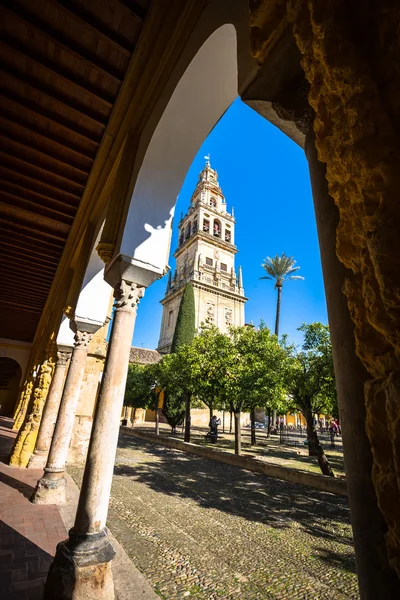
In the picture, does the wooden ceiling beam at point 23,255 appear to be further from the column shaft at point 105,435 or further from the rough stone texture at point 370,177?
the rough stone texture at point 370,177

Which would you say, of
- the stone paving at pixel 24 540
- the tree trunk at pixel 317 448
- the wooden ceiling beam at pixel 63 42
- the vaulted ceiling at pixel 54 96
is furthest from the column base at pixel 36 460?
A: the wooden ceiling beam at pixel 63 42

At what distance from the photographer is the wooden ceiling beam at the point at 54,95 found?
3.48 meters

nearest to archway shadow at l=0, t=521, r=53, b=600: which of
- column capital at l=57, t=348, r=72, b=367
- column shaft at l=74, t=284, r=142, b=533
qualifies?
column shaft at l=74, t=284, r=142, b=533

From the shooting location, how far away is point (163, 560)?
3561mm

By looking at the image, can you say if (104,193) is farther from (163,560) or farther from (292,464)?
(292,464)

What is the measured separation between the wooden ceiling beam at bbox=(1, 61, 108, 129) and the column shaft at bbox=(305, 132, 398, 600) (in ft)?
13.2

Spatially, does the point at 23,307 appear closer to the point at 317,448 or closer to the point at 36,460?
the point at 36,460

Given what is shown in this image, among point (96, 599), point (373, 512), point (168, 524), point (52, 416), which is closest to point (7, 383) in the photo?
point (52, 416)

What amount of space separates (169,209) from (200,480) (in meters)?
7.59

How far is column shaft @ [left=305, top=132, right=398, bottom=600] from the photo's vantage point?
723 mm

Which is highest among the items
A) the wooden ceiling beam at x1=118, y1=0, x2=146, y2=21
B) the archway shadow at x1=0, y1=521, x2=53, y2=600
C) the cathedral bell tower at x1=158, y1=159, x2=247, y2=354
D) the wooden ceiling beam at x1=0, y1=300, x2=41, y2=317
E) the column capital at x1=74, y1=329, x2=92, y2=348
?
the cathedral bell tower at x1=158, y1=159, x2=247, y2=354

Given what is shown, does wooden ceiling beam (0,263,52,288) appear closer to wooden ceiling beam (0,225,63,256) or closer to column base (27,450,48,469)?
wooden ceiling beam (0,225,63,256)

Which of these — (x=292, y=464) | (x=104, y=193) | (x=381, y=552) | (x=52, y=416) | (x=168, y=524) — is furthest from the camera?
(x=292, y=464)

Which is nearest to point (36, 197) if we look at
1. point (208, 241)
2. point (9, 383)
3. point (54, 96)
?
point (54, 96)
